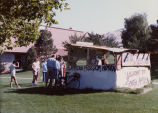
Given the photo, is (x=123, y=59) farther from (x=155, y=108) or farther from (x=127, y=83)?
(x=155, y=108)

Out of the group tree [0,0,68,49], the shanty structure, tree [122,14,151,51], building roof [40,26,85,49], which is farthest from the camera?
tree [122,14,151,51]

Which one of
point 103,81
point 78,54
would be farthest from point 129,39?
point 103,81

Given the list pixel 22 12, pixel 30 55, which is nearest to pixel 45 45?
pixel 30 55

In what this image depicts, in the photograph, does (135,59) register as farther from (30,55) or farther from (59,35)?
(59,35)

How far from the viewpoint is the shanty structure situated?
42.2ft

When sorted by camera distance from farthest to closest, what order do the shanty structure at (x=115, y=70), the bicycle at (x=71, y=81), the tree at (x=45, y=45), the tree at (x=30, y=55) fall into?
the tree at (x=45, y=45), the tree at (x=30, y=55), the bicycle at (x=71, y=81), the shanty structure at (x=115, y=70)

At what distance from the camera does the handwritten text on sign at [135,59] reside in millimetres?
13616

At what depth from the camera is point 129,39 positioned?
1801 inches

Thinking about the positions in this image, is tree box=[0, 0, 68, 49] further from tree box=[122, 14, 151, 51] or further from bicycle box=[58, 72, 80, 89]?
tree box=[122, 14, 151, 51]

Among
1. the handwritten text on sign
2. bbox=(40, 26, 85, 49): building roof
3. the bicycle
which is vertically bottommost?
the bicycle

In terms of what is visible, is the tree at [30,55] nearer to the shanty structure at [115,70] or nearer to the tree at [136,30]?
the shanty structure at [115,70]

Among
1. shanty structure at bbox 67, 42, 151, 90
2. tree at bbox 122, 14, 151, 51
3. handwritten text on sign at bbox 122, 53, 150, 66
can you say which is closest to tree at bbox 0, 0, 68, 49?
shanty structure at bbox 67, 42, 151, 90

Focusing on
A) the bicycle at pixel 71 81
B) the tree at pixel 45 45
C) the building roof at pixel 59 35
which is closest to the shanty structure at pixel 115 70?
the bicycle at pixel 71 81

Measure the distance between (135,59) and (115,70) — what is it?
2.49 m
